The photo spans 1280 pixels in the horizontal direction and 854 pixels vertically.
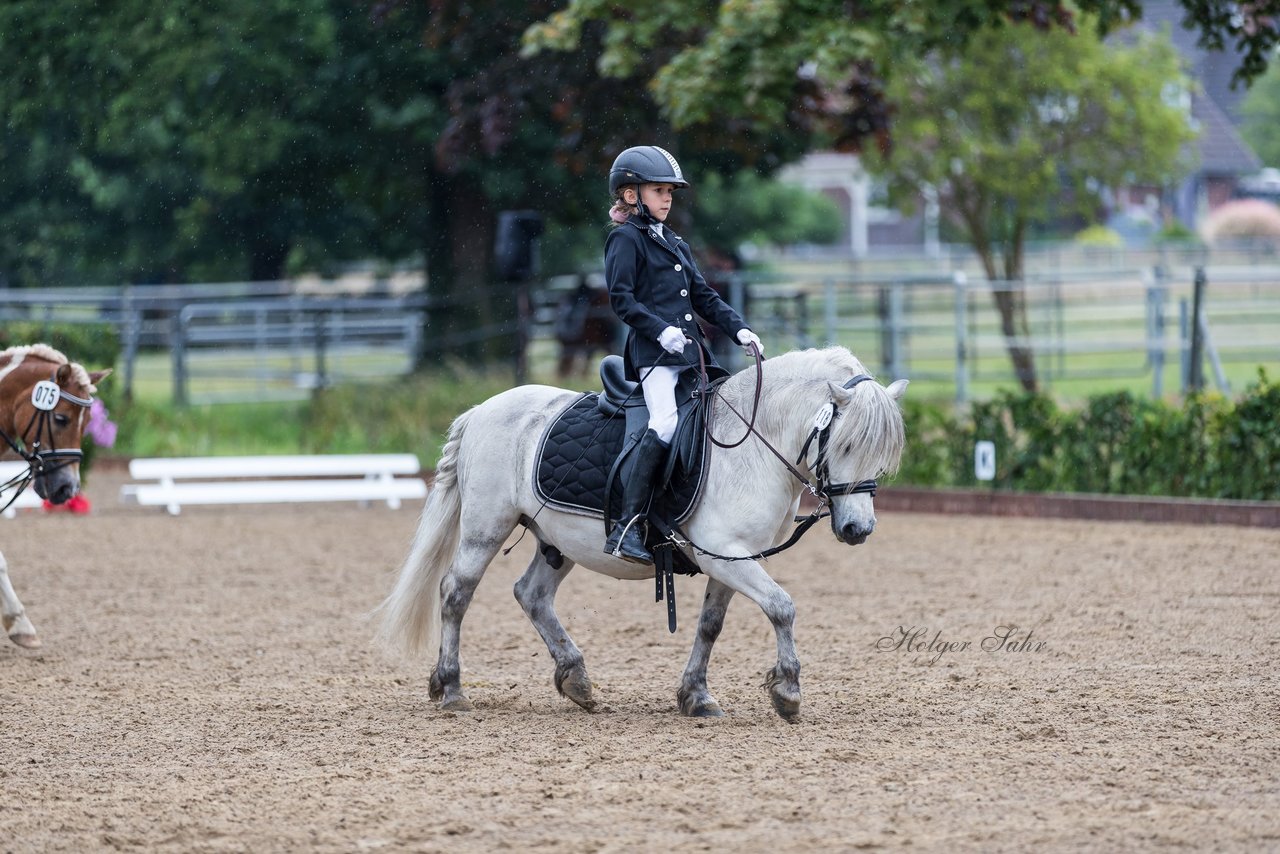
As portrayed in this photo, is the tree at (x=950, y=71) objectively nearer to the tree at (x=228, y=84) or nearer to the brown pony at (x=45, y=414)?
the tree at (x=228, y=84)

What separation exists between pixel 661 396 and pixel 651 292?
46 centimetres

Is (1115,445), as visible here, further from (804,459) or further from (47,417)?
(47,417)

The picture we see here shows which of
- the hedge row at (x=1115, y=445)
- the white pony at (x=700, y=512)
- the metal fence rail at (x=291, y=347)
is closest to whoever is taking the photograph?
the white pony at (x=700, y=512)

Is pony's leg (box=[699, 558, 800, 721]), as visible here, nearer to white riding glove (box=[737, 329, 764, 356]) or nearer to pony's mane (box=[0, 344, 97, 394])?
white riding glove (box=[737, 329, 764, 356])

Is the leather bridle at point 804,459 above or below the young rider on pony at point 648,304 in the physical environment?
below

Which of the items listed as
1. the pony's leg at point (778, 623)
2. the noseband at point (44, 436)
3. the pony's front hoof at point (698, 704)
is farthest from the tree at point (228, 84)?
the pony's leg at point (778, 623)

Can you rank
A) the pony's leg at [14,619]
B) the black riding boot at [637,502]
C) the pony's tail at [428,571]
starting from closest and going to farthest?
1. the black riding boot at [637,502]
2. the pony's tail at [428,571]
3. the pony's leg at [14,619]

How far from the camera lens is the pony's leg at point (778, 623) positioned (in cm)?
665

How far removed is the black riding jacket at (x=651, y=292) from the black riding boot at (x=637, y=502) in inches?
15.2

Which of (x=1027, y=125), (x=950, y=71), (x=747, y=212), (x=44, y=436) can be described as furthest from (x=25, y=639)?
(x=747, y=212)

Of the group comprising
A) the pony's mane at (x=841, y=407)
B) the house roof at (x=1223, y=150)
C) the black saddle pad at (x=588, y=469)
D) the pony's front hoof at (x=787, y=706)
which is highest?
the house roof at (x=1223, y=150)

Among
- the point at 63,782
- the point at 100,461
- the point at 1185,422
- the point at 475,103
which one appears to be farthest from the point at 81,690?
the point at 475,103

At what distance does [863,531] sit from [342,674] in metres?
3.23

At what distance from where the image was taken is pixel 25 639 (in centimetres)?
915
